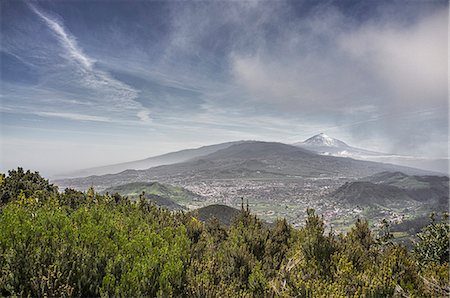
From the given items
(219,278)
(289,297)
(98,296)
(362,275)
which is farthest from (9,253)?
(362,275)

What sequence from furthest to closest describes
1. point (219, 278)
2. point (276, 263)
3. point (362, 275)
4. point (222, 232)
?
point (222, 232) < point (276, 263) < point (219, 278) < point (362, 275)

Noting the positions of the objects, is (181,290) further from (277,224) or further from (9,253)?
(277,224)

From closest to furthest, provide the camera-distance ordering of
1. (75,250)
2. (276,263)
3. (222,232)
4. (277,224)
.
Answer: (75,250) < (276,263) < (277,224) < (222,232)

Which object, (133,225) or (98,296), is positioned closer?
(98,296)

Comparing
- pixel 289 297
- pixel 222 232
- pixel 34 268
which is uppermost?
pixel 34 268

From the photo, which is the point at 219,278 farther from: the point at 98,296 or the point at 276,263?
the point at 276,263

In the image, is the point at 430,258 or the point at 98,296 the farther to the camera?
the point at 430,258

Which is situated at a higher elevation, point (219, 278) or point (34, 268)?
point (34, 268)

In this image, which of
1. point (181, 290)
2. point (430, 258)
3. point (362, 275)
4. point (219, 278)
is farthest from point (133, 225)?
point (430, 258)

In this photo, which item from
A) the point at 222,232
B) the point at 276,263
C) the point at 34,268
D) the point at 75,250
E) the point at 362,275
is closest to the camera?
the point at 34,268
